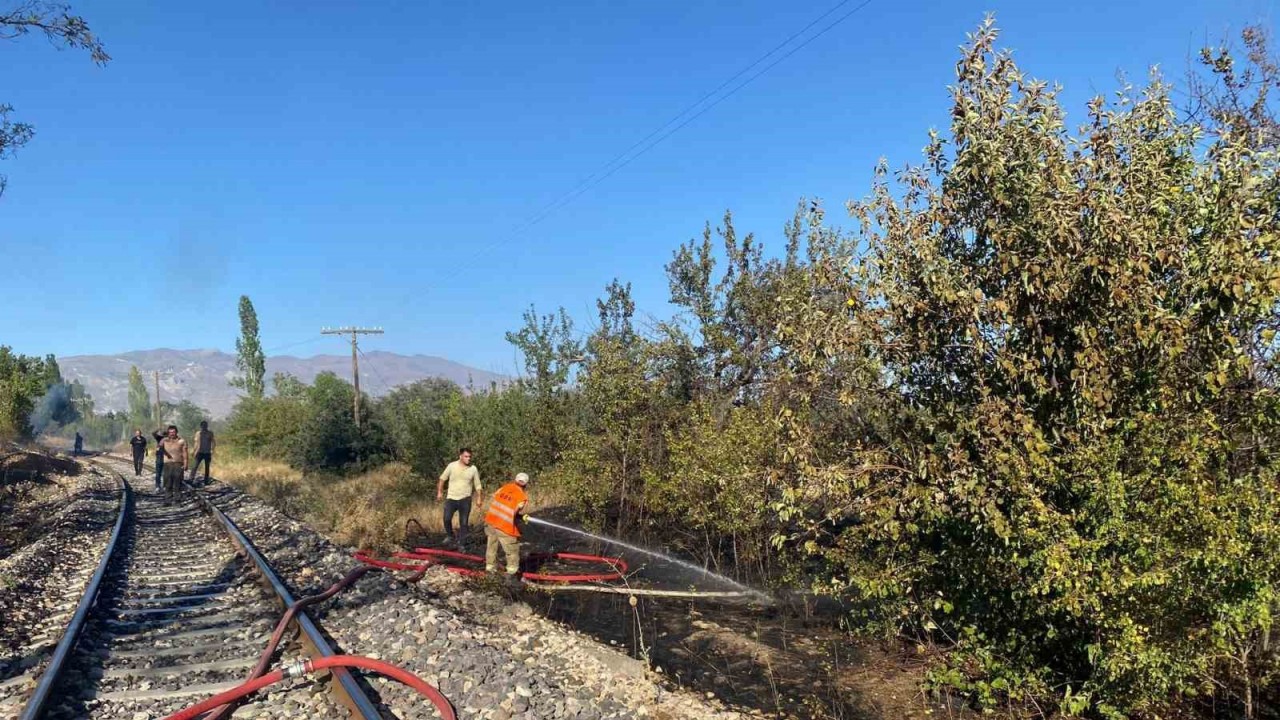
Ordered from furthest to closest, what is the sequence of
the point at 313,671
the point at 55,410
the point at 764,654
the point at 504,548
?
the point at 55,410, the point at 504,548, the point at 764,654, the point at 313,671

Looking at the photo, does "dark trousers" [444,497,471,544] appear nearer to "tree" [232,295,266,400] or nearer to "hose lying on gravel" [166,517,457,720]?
"hose lying on gravel" [166,517,457,720]

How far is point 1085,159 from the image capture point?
255 inches

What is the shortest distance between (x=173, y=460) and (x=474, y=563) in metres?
13.4

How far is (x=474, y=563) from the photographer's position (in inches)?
506

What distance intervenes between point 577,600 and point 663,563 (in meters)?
3.26

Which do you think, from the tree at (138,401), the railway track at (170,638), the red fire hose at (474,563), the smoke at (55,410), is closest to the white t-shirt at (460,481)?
the red fire hose at (474,563)

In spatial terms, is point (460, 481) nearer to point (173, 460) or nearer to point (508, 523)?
point (508, 523)

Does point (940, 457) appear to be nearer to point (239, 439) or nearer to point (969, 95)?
point (969, 95)

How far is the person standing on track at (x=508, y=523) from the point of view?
1111 centimetres

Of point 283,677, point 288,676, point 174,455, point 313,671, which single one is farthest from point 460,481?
point 174,455

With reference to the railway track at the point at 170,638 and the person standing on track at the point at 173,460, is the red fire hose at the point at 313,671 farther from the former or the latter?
the person standing on track at the point at 173,460

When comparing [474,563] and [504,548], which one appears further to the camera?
[474,563]

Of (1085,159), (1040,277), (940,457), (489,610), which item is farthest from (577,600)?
(1085,159)

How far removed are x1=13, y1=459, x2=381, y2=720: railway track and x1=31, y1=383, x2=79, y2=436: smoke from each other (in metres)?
119
